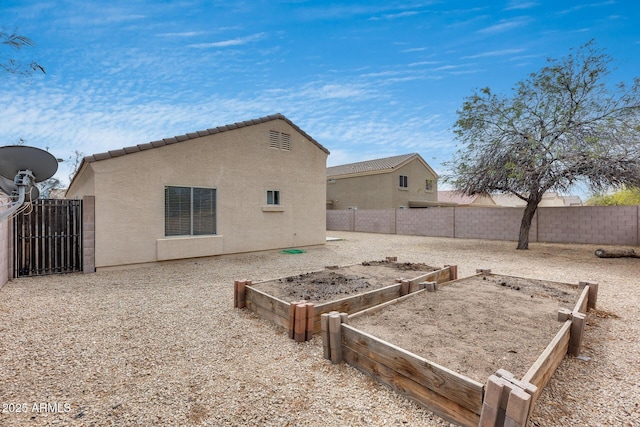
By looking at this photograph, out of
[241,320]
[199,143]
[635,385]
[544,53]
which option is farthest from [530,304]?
[544,53]

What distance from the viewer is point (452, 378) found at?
2.10m

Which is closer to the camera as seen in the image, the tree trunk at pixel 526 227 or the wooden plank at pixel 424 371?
the wooden plank at pixel 424 371

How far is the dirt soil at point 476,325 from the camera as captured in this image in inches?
104

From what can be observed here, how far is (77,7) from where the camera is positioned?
6.35 meters

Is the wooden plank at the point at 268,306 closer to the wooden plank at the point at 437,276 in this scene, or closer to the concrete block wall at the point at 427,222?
the wooden plank at the point at 437,276

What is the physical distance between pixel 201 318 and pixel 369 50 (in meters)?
11.0

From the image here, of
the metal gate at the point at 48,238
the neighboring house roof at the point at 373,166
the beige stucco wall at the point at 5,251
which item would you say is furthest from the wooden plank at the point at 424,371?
the neighboring house roof at the point at 373,166

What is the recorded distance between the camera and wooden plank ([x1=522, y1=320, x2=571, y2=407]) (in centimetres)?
217

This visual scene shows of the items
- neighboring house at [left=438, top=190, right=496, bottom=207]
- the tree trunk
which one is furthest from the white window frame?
neighboring house at [left=438, top=190, right=496, bottom=207]

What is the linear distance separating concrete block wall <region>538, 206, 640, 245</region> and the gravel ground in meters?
10.1

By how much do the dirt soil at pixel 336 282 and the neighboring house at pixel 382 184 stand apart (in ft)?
63.6

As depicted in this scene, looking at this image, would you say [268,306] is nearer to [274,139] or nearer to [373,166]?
[274,139]

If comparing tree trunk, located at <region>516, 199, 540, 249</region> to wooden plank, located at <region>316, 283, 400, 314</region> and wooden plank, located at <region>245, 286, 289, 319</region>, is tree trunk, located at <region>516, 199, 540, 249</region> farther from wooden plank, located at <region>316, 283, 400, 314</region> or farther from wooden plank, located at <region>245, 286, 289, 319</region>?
wooden plank, located at <region>245, 286, 289, 319</region>

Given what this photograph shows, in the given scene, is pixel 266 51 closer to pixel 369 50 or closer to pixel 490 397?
pixel 369 50
